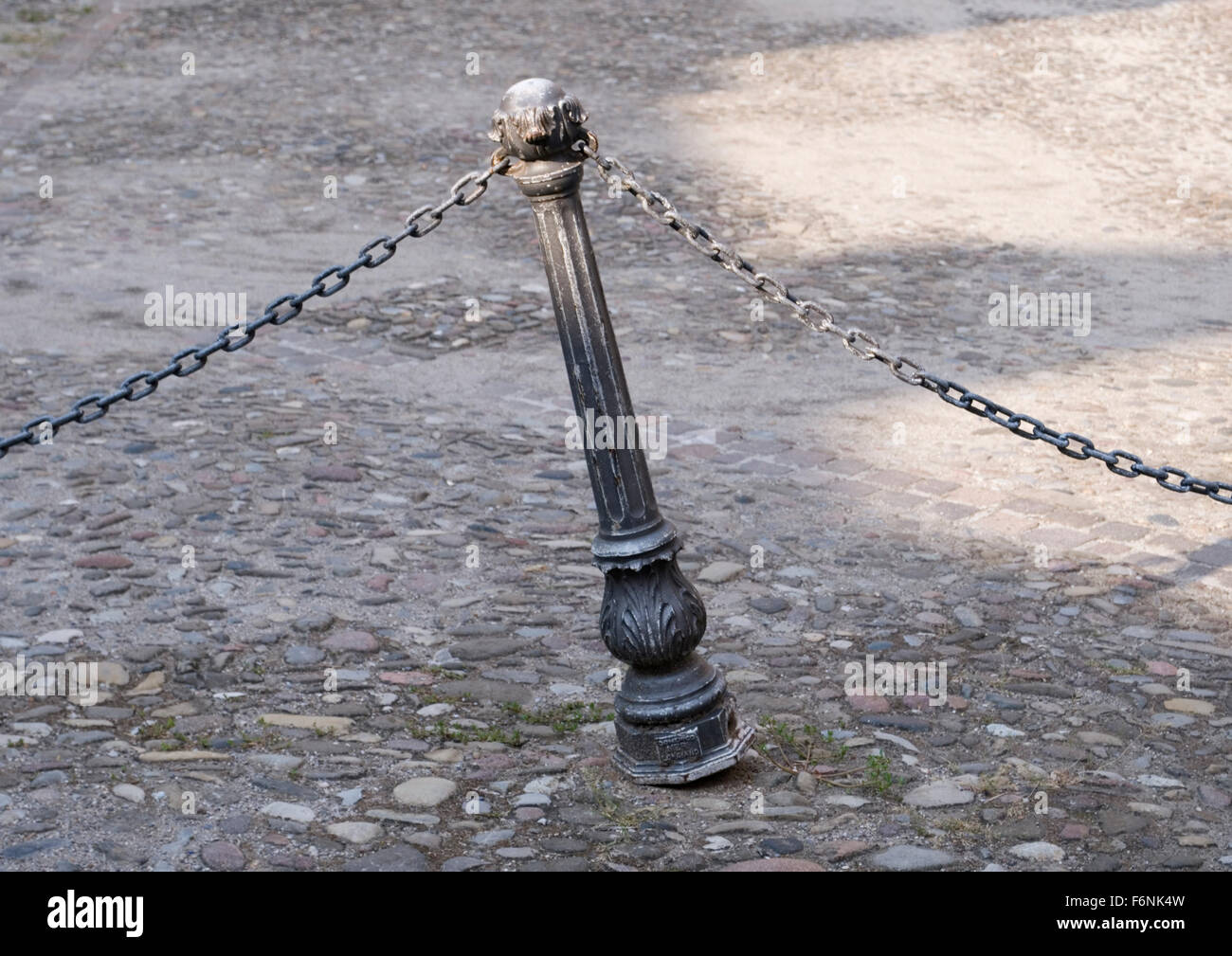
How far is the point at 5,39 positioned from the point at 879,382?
Answer: 10639 millimetres

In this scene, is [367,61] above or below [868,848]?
above

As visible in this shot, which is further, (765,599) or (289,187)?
(289,187)


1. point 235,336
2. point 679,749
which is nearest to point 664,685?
point 679,749

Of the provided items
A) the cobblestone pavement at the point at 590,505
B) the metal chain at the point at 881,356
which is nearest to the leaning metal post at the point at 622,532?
the cobblestone pavement at the point at 590,505

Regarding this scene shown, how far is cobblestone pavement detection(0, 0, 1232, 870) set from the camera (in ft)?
11.5

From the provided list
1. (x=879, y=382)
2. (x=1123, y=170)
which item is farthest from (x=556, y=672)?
(x=1123, y=170)

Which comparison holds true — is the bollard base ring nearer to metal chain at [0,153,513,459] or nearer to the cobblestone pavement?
the cobblestone pavement

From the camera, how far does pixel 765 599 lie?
4.70m

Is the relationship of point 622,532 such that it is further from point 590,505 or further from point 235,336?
point 590,505

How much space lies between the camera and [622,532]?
3.55m

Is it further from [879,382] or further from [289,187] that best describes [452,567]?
[289,187]

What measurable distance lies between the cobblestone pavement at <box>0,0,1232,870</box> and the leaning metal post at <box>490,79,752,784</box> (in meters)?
0.13

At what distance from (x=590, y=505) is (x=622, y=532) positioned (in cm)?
195

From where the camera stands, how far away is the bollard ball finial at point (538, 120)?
334 centimetres
